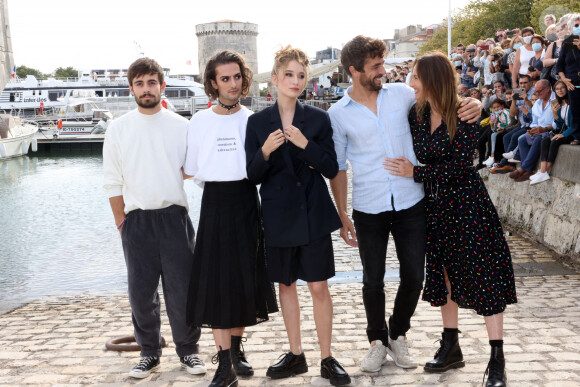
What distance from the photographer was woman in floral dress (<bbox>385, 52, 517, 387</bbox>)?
373 centimetres

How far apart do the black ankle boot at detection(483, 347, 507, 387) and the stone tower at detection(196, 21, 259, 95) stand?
7453 centimetres

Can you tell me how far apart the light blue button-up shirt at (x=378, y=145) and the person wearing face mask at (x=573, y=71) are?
188 inches

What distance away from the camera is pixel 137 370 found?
161 inches

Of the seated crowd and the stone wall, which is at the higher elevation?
the seated crowd

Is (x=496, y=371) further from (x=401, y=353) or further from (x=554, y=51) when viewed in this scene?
(x=554, y=51)

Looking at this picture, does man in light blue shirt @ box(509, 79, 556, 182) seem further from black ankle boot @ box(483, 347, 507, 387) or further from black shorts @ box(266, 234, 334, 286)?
black shorts @ box(266, 234, 334, 286)

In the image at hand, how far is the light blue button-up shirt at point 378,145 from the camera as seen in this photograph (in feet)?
12.7

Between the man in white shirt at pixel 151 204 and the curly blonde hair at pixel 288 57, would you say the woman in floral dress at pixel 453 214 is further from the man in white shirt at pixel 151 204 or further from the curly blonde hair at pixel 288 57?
the man in white shirt at pixel 151 204

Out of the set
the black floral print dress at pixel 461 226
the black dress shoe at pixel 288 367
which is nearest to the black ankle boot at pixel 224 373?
the black dress shoe at pixel 288 367

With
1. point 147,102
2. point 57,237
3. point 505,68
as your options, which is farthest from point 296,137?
point 57,237

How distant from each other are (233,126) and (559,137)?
5.61 meters

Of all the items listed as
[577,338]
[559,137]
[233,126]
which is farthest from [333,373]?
[559,137]

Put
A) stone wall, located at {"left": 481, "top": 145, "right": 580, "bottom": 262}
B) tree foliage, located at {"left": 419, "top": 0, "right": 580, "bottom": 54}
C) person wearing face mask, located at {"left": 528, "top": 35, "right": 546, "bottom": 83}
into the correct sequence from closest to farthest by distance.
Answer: stone wall, located at {"left": 481, "top": 145, "right": 580, "bottom": 262} → person wearing face mask, located at {"left": 528, "top": 35, "right": 546, "bottom": 83} → tree foliage, located at {"left": 419, "top": 0, "right": 580, "bottom": 54}

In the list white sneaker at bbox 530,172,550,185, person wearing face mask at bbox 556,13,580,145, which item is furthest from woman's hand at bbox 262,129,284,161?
white sneaker at bbox 530,172,550,185
